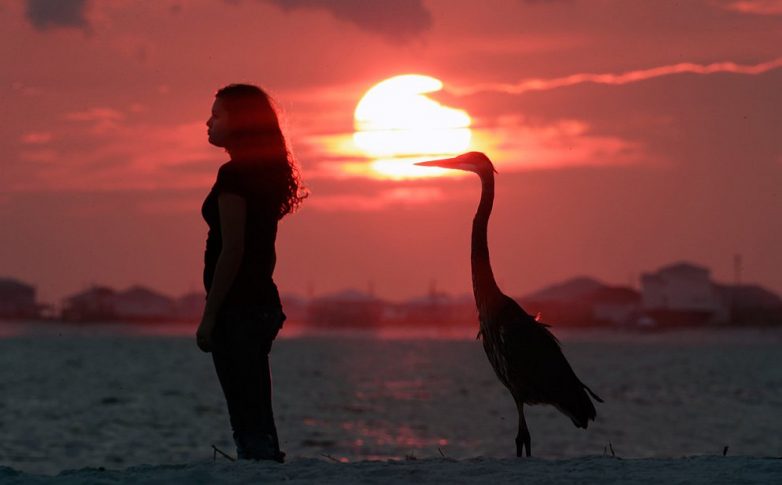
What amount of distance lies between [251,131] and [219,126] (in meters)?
0.21

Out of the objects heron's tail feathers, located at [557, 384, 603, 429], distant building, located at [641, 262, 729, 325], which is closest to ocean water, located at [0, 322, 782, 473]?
heron's tail feathers, located at [557, 384, 603, 429]

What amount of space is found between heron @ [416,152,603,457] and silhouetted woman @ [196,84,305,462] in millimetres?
2186

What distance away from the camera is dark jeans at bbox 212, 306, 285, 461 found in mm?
8156

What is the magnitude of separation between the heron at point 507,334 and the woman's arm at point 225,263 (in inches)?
102

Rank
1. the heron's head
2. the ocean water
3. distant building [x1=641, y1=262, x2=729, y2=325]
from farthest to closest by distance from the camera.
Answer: distant building [x1=641, y1=262, x2=729, y2=325], the ocean water, the heron's head

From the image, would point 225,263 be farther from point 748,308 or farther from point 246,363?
point 748,308

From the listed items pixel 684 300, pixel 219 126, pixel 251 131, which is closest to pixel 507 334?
pixel 251 131

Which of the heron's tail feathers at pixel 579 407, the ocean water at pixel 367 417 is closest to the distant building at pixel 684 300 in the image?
the ocean water at pixel 367 417

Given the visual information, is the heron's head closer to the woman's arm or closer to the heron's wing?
the heron's wing

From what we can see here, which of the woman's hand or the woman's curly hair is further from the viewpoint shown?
the woman's curly hair

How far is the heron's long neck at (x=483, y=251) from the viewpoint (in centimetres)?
1030

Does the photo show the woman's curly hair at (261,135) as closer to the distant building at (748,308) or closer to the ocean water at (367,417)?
the ocean water at (367,417)

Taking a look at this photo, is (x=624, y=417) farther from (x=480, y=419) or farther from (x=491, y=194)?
(x=491, y=194)

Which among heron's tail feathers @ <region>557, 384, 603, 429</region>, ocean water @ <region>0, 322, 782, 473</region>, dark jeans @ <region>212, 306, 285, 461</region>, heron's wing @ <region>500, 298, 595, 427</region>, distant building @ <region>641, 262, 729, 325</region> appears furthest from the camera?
distant building @ <region>641, 262, 729, 325</region>
